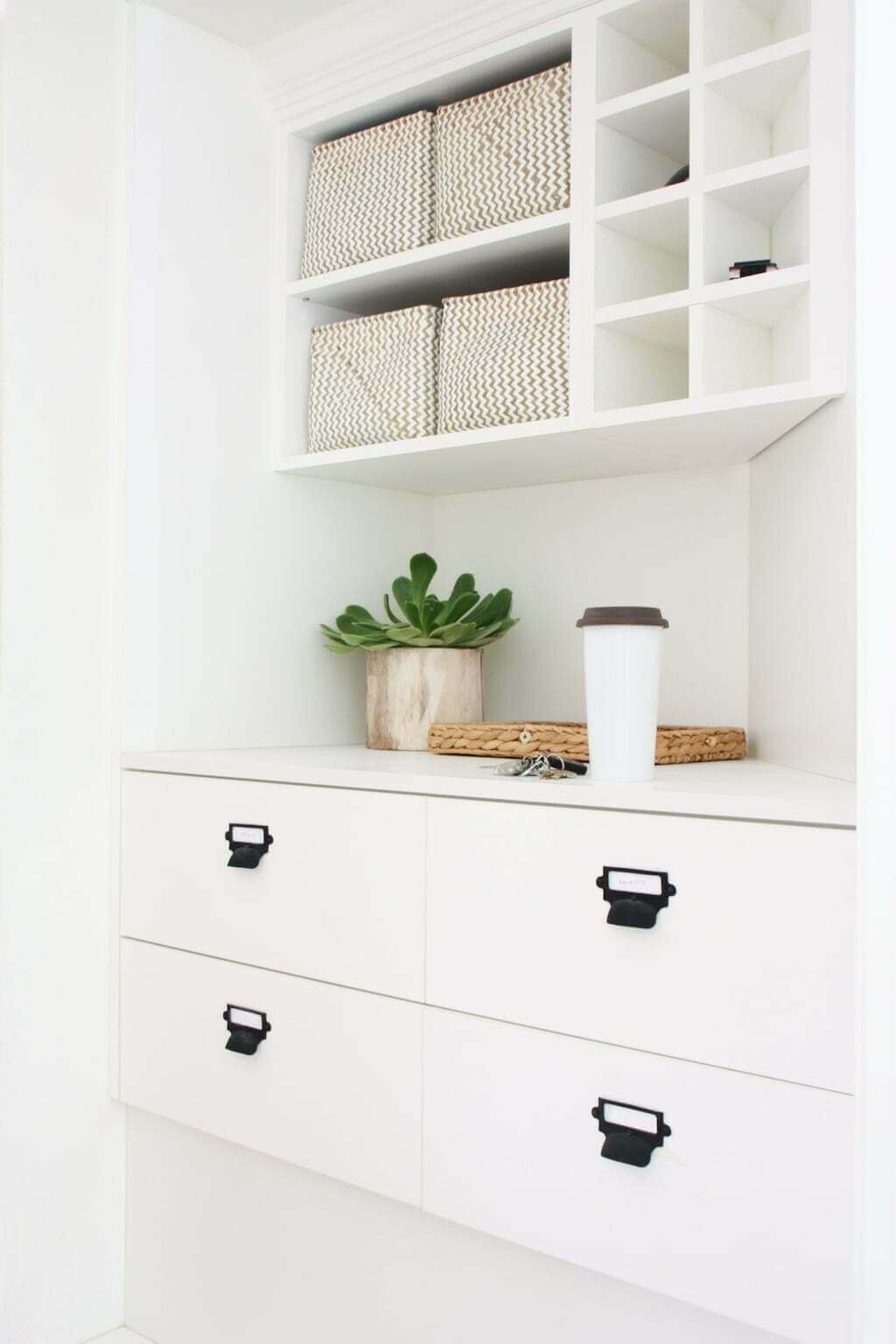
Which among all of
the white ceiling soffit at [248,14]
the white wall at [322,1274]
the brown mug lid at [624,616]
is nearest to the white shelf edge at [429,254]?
the white ceiling soffit at [248,14]

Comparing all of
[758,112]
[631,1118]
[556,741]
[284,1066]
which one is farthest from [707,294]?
[284,1066]

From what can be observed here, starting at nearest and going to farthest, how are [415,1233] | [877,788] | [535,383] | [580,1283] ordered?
[877,788] < [580,1283] < [415,1233] < [535,383]

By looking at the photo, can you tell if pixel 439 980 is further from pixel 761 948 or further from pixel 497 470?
pixel 497 470

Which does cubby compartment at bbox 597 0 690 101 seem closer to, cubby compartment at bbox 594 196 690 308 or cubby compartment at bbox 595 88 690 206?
cubby compartment at bbox 595 88 690 206

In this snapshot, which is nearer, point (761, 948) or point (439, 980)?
point (761, 948)

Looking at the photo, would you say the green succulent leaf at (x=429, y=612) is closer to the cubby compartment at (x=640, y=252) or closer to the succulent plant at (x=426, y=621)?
the succulent plant at (x=426, y=621)

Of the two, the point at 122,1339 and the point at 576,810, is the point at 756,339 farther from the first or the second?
the point at 122,1339

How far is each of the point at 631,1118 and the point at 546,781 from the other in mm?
329

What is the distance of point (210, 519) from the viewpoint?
1778 millimetres

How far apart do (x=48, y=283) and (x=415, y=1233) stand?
1.27 metres

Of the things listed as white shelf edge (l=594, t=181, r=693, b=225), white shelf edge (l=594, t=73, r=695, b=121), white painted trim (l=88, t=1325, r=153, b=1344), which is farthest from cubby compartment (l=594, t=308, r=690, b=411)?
white painted trim (l=88, t=1325, r=153, b=1344)

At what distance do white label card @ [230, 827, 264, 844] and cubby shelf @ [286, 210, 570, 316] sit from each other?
806 millimetres

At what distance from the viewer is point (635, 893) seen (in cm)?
115

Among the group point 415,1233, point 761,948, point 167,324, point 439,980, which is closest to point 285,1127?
point 415,1233
